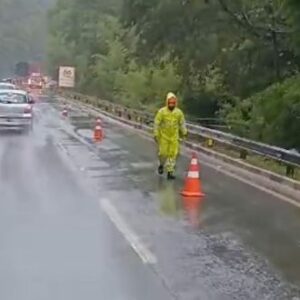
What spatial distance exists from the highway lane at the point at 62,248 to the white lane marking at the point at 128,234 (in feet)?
0.27

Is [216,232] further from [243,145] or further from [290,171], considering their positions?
[243,145]

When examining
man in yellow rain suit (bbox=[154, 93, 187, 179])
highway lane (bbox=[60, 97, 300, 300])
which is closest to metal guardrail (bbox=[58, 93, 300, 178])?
highway lane (bbox=[60, 97, 300, 300])

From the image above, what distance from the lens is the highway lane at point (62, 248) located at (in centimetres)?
903

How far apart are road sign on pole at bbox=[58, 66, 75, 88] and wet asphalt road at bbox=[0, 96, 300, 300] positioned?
72.7 m

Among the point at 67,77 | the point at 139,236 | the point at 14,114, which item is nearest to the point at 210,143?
the point at 14,114

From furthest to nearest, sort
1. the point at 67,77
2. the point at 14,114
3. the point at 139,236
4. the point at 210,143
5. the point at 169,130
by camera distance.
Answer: the point at 67,77 < the point at 14,114 < the point at 210,143 < the point at 169,130 < the point at 139,236

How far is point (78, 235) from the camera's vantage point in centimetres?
1222

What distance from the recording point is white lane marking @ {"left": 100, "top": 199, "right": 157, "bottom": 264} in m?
10.8

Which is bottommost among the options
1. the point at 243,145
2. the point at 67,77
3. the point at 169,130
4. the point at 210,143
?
the point at 67,77

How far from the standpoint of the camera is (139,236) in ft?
40.0

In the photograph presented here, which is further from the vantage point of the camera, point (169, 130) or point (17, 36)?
point (17, 36)

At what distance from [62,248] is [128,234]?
1.32 meters

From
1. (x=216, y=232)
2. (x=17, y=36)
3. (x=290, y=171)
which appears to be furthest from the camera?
(x=17, y=36)

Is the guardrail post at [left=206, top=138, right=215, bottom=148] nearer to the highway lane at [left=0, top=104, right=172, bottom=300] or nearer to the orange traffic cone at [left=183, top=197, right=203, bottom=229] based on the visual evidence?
the highway lane at [left=0, top=104, right=172, bottom=300]
